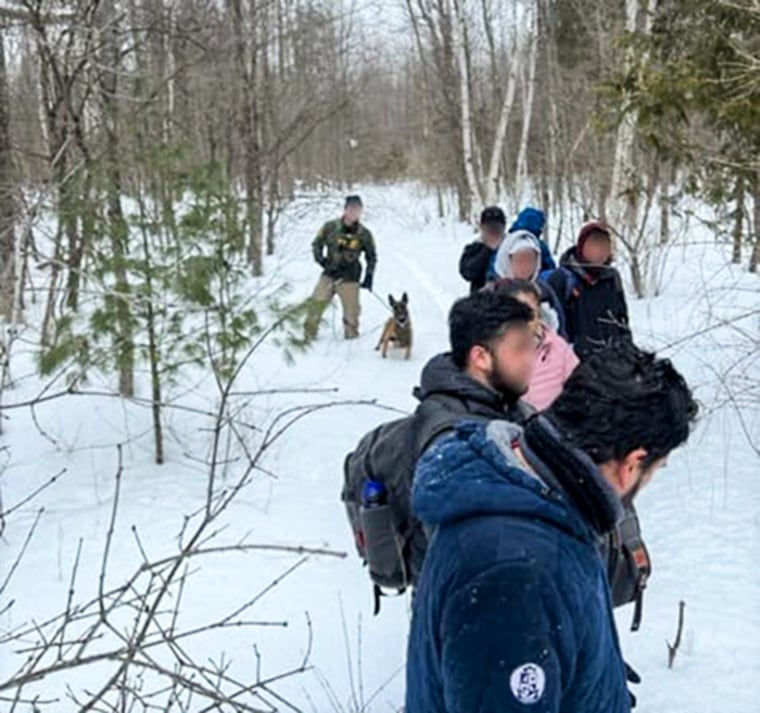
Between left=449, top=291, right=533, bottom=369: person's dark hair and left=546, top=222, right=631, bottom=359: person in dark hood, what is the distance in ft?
8.10

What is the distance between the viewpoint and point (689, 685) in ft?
11.1

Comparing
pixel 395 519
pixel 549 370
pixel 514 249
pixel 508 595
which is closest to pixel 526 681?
pixel 508 595

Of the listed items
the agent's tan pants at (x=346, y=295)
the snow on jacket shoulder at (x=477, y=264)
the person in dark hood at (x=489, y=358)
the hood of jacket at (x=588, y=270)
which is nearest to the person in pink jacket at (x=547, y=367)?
the person in dark hood at (x=489, y=358)

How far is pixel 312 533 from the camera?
16.9 ft

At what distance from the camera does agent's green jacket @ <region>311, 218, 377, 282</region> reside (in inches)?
392

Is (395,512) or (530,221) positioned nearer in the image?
(395,512)

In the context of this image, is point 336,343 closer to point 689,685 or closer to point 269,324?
point 269,324

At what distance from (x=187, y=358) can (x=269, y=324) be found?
704 millimetres

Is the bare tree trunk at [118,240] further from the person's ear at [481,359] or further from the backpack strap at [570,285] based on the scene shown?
the person's ear at [481,359]

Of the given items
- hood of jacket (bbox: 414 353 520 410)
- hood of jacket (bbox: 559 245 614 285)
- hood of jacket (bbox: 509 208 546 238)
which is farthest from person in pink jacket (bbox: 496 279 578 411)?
hood of jacket (bbox: 509 208 546 238)

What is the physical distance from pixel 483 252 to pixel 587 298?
1034 mm

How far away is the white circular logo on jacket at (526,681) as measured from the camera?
124 centimetres

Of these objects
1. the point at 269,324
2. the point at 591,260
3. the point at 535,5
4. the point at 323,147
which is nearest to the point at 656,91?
the point at 591,260

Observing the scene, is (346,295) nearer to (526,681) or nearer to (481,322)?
(481,322)
